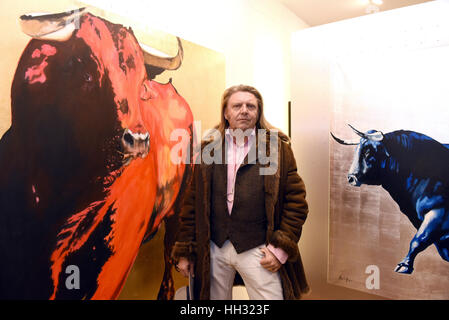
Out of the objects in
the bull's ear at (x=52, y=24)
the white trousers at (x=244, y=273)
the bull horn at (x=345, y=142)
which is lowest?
the white trousers at (x=244, y=273)

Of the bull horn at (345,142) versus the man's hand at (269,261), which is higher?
the bull horn at (345,142)

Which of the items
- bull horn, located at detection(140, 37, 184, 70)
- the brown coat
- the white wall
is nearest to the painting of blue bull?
the brown coat

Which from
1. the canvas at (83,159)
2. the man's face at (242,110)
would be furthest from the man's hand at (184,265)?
the man's face at (242,110)

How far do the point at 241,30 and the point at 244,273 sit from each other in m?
1.99

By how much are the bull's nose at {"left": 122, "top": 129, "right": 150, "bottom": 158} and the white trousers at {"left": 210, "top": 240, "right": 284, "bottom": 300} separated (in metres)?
0.61

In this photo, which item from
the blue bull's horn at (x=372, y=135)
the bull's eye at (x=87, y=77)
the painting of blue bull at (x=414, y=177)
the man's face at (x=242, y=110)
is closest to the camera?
the bull's eye at (x=87, y=77)

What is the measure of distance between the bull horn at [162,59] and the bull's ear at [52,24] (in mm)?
381

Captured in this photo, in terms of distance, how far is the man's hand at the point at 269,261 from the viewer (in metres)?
1.64

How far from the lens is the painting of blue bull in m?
2.16

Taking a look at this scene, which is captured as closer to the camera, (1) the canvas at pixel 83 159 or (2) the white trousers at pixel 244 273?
(1) the canvas at pixel 83 159

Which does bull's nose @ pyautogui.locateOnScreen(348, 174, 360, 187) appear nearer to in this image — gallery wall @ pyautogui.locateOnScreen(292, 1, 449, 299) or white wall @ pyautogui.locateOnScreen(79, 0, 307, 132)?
gallery wall @ pyautogui.locateOnScreen(292, 1, 449, 299)

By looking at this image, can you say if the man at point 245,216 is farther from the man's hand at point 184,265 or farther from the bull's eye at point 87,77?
the bull's eye at point 87,77

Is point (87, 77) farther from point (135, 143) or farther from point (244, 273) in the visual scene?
point (244, 273)
